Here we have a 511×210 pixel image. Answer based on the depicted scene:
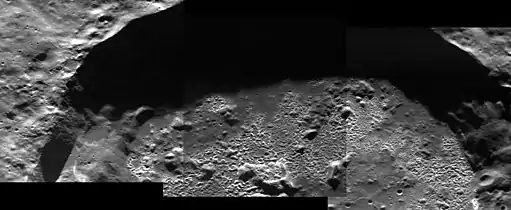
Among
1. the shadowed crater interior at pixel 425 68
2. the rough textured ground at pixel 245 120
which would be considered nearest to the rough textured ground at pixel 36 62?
the rough textured ground at pixel 245 120

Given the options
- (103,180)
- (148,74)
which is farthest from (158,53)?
(103,180)

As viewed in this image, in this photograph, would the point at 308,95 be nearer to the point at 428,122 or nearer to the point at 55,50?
the point at 428,122

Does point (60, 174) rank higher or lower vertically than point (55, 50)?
lower

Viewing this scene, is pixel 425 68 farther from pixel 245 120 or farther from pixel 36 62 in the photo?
pixel 36 62

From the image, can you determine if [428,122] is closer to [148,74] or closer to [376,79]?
[376,79]

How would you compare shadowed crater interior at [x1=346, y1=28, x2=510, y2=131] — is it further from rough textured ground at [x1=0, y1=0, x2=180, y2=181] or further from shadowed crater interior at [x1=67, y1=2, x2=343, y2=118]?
rough textured ground at [x1=0, y1=0, x2=180, y2=181]

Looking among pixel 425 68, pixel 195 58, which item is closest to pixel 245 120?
pixel 195 58
